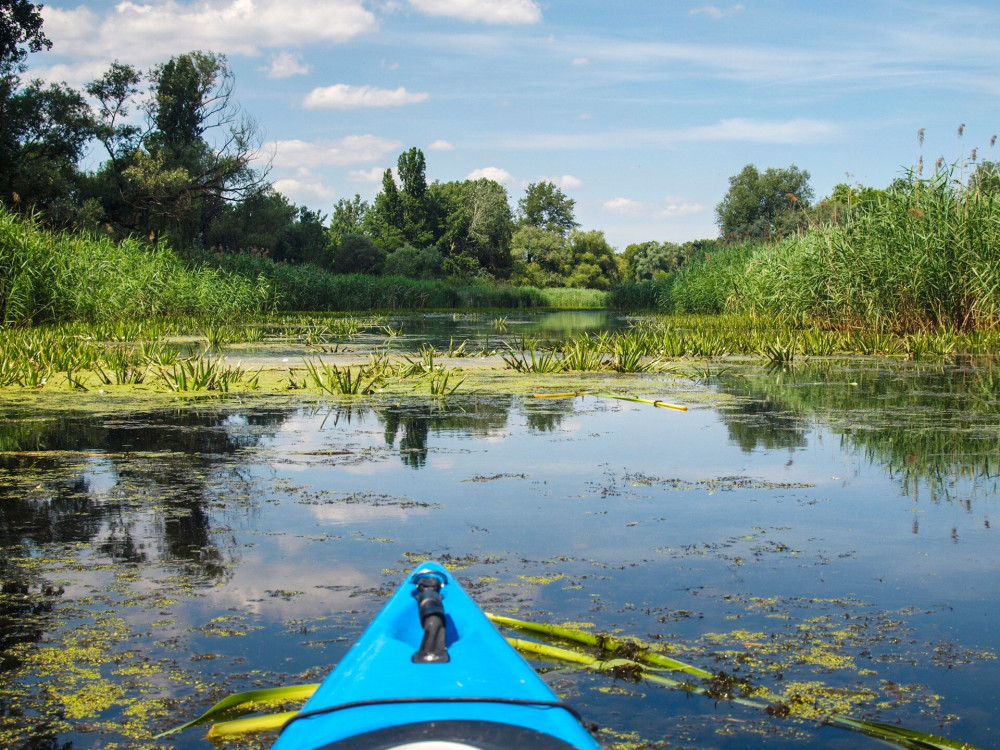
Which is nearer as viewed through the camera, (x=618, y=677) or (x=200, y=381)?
(x=618, y=677)

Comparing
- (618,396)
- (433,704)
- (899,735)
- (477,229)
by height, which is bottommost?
(899,735)

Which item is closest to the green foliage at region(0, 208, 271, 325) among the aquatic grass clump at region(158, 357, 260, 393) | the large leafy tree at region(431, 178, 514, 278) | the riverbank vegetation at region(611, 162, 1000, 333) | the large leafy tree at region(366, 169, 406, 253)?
the aquatic grass clump at region(158, 357, 260, 393)

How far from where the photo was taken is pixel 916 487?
380cm

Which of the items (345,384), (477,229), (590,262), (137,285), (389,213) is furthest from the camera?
(590,262)

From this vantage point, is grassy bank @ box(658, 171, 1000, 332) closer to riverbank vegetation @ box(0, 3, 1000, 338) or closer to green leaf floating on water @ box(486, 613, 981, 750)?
riverbank vegetation @ box(0, 3, 1000, 338)

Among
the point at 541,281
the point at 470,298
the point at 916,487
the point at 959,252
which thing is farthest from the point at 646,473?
the point at 541,281

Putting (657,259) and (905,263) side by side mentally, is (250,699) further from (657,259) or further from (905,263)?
(657,259)

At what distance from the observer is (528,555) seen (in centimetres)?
282

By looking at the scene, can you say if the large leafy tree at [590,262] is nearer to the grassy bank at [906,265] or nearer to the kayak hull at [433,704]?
the grassy bank at [906,265]

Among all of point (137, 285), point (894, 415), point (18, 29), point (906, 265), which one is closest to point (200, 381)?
point (894, 415)

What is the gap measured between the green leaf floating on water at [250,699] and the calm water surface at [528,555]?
1.5 inches

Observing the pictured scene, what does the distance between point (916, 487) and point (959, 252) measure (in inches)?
285

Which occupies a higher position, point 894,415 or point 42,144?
point 42,144

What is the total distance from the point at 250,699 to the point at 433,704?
593 millimetres
